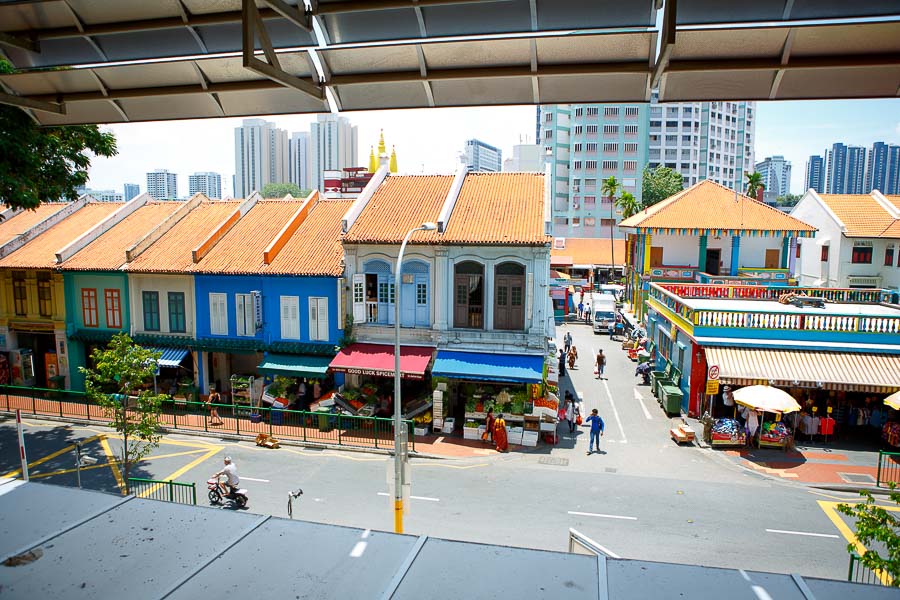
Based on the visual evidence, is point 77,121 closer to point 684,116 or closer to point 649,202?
point 649,202

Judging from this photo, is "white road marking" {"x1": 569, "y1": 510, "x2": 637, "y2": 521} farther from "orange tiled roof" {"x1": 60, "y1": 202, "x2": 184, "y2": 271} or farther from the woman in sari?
"orange tiled roof" {"x1": 60, "y1": 202, "x2": 184, "y2": 271}

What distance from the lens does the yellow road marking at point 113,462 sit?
18.3 metres

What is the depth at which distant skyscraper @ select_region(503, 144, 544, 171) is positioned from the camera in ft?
149

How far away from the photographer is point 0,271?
28719mm

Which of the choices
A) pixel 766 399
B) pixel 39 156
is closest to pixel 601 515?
pixel 766 399

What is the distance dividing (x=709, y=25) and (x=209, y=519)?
18.3ft

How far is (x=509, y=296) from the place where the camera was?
2323 centimetres

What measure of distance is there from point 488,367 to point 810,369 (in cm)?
1109

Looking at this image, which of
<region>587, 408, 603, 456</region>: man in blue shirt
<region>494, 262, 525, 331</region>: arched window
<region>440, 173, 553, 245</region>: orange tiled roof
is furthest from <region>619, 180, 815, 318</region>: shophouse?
<region>587, 408, 603, 456</region>: man in blue shirt

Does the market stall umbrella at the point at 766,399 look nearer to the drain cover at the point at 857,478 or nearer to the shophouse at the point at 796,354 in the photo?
the shophouse at the point at 796,354

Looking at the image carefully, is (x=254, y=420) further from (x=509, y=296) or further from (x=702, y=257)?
(x=702, y=257)

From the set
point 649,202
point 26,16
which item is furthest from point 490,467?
point 649,202

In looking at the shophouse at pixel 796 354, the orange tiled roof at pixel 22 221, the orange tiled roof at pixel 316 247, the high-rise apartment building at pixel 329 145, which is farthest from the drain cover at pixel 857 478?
the high-rise apartment building at pixel 329 145

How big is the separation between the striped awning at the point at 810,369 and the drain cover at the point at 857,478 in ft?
10.3
